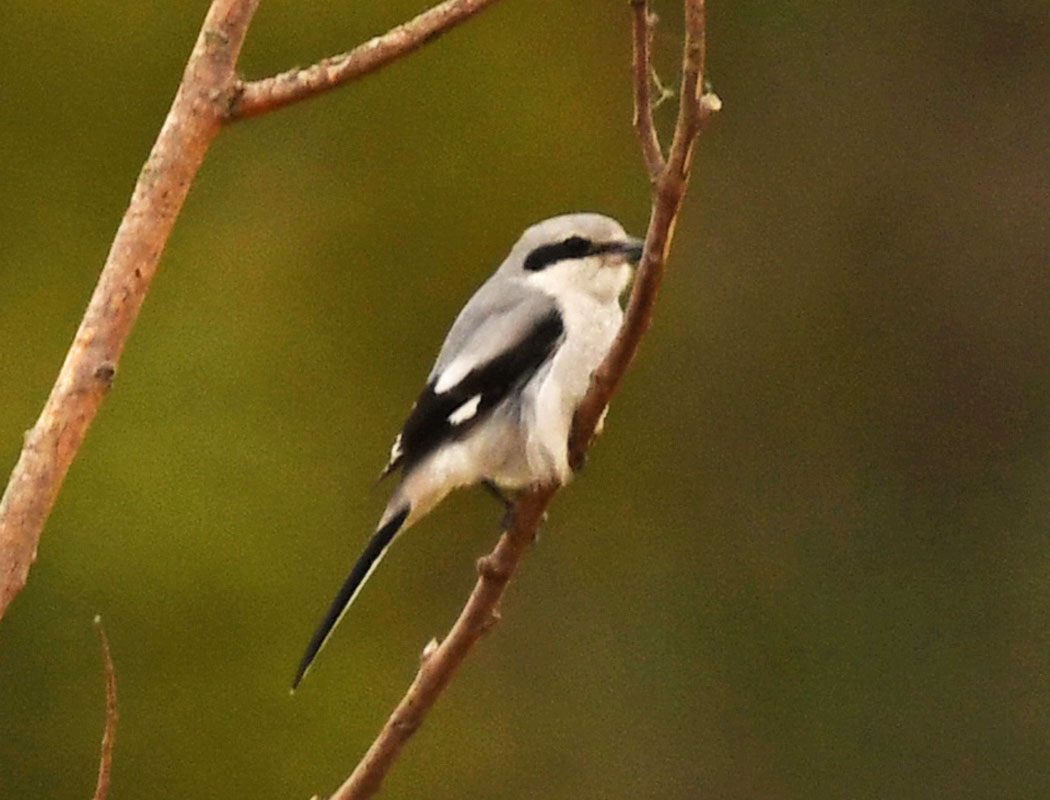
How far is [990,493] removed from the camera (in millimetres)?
3641

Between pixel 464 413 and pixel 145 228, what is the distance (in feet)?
2.25

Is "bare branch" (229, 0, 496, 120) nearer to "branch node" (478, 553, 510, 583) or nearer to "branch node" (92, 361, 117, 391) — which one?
"branch node" (92, 361, 117, 391)

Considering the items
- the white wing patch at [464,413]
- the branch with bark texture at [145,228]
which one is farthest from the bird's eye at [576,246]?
the branch with bark texture at [145,228]

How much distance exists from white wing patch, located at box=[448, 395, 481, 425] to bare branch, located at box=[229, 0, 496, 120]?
623 mm

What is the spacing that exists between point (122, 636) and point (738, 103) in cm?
164

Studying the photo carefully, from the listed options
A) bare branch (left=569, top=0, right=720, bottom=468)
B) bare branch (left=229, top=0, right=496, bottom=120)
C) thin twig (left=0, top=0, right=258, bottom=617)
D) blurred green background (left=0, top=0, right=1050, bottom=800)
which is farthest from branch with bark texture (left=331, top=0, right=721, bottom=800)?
blurred green background (left=0, top=0, right=1050, bottom=800)

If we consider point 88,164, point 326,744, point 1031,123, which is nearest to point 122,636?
point 326,744

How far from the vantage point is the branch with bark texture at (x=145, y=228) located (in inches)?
46.3

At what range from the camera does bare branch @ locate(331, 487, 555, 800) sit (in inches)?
55.4

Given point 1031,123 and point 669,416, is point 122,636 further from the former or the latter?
point 1031,123

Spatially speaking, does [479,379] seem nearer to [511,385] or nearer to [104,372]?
[511,385]

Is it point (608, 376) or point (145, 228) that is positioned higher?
point (145, 228)

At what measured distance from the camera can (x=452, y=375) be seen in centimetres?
192

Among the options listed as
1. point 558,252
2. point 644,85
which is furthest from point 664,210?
point 558,252
